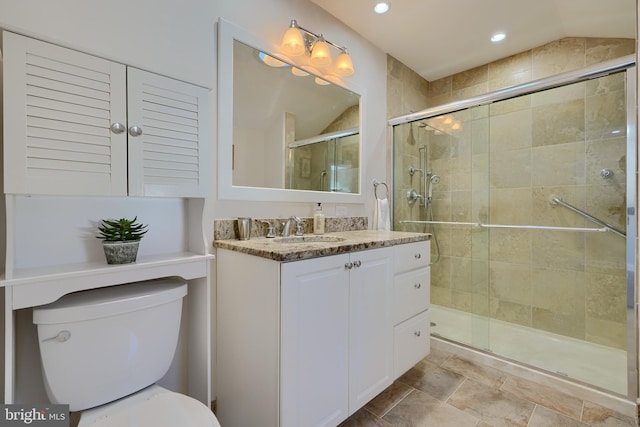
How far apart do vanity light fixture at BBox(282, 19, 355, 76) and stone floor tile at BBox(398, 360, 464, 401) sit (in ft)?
6.68

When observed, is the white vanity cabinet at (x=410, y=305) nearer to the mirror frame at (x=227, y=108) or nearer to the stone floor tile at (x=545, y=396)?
the stone floor tile at (x=545, y=396)

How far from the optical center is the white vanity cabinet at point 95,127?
0.83 m

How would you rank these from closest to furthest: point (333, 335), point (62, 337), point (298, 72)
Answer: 1. point (62, 337)
2. point (333, 335)
3. point (298, 72)

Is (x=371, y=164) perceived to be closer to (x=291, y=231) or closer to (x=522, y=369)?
(x=291, y=231)

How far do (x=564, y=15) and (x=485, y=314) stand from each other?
2.25 metres

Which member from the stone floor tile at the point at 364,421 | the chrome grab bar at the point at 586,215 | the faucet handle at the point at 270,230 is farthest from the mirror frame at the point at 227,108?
the chrome grab bar at the point at 586,215

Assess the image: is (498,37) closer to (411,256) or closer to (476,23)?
(476,23)

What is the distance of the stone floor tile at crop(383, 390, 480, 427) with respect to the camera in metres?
1.45

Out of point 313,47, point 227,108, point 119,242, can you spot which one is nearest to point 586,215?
point 313,47

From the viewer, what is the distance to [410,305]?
1724 millimetres

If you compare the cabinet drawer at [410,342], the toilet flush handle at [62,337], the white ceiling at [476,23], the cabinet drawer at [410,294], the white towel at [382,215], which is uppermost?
the white ceiling at [476,23]

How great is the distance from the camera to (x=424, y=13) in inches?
78.2

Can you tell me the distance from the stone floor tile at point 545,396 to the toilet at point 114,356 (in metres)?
1.72

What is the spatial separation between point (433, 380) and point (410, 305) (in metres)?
0.53
